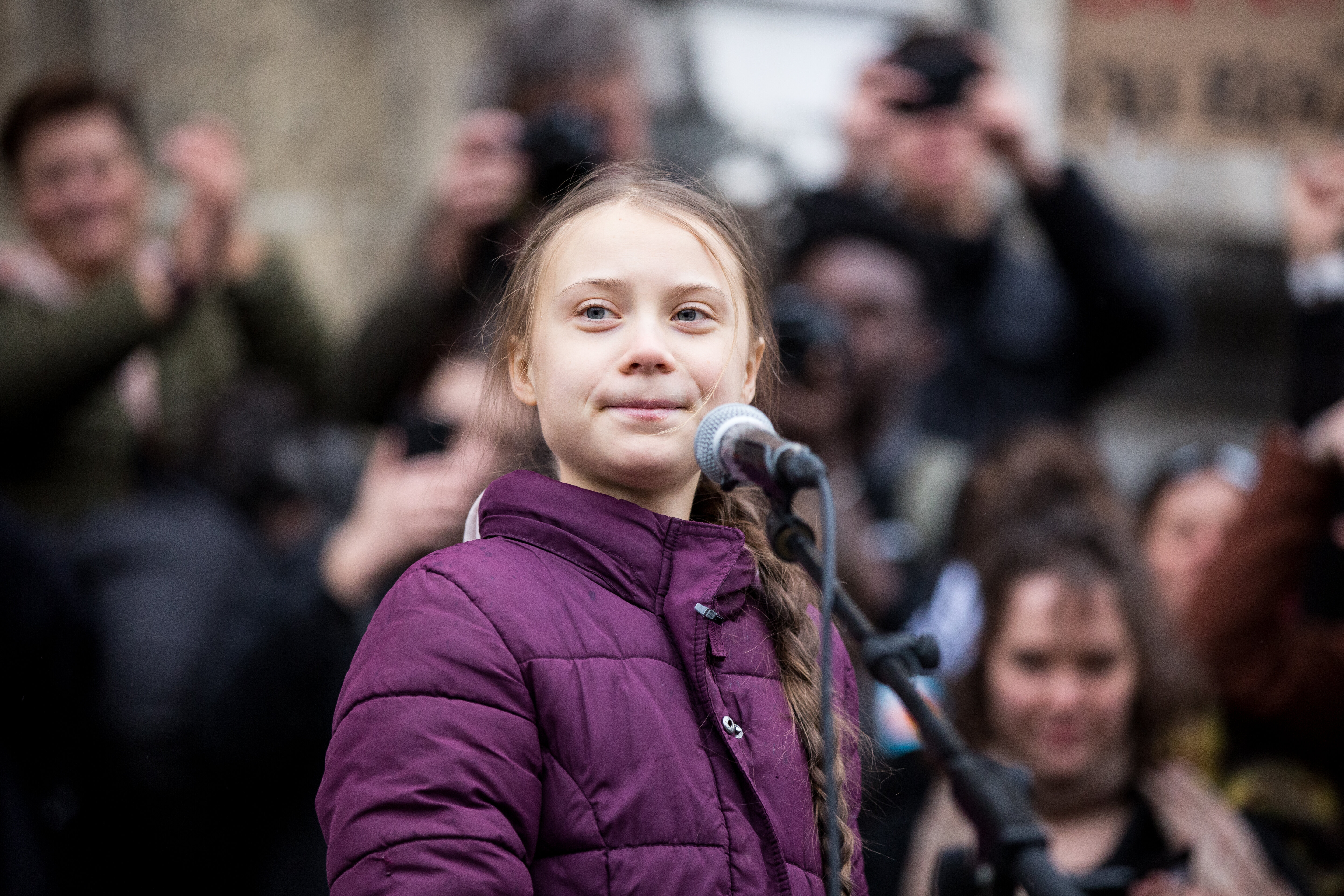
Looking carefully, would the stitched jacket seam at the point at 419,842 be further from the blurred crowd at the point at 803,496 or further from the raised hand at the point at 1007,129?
the raised hand at the point at 1007,129

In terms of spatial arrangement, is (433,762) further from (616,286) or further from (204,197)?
(204,197)

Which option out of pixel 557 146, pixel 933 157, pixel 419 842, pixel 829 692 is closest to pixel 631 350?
pixel 829 692

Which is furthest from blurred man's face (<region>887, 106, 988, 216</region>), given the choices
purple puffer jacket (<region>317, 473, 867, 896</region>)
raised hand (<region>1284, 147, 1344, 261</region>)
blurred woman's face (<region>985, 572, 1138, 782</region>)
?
purple puffer jacket (<region>317, 473, 867, 896</region>)

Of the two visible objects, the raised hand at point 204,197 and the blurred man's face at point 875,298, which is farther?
the blurred man's face at point 875,298

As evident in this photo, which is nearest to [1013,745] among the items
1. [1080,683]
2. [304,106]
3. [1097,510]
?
[1080,683]

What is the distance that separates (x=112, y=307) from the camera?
305cm

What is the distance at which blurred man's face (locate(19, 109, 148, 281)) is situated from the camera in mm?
3531

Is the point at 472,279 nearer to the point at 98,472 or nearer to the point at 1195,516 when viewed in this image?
the point at 98,472

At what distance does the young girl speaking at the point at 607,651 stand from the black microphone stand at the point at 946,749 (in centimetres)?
6

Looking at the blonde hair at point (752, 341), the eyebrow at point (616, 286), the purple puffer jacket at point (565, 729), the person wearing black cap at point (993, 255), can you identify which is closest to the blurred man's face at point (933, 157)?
the person wearing black cap at point (993, 255)

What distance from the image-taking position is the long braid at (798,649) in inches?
55.3

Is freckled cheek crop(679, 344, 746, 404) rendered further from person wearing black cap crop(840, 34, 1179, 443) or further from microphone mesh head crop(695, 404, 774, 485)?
person wearing black cap crop(840, 34, 1179, 443)

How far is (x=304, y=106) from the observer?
18.4 feet

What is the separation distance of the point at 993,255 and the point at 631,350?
2.65 meters
